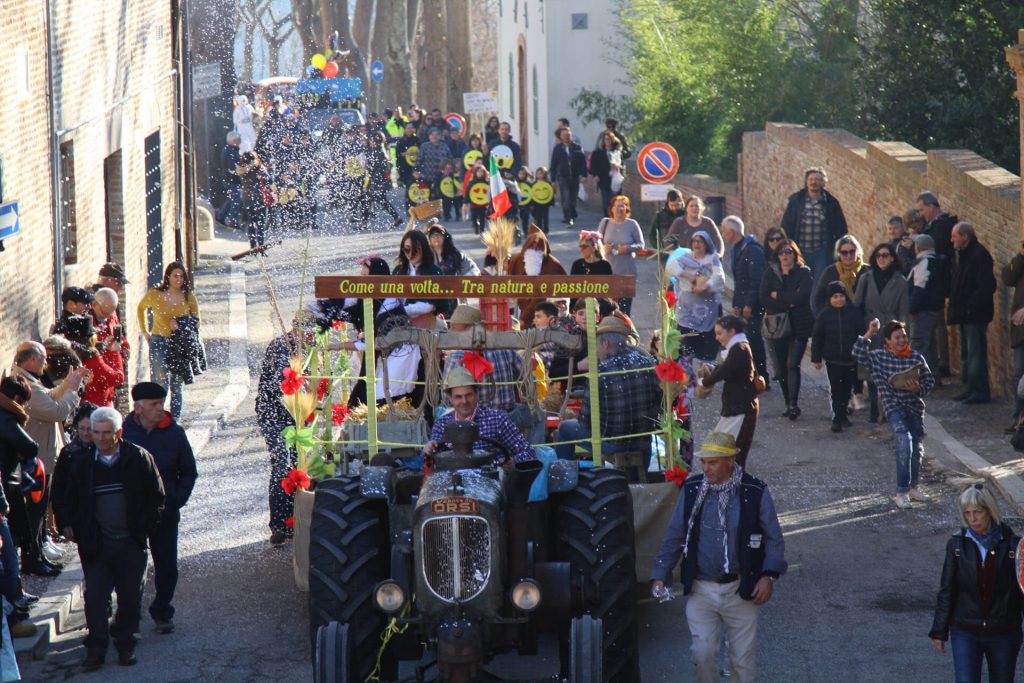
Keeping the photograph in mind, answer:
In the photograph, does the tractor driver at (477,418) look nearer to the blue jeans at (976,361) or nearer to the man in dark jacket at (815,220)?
the blue jeans at (976,361)

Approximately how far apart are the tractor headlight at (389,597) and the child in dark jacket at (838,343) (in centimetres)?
853

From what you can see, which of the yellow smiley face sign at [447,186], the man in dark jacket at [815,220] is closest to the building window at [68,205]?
the man in dark jacket at [815,220]

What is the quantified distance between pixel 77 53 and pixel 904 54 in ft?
43.9

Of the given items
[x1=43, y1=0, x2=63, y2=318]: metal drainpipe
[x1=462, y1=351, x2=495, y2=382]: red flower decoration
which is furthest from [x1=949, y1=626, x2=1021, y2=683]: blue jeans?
[x1=43, y1=0, x2=63, y2=318]: metal drainpipe

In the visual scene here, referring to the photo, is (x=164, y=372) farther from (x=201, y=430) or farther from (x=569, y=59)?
(x=569, y=59)

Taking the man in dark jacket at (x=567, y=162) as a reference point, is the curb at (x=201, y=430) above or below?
below

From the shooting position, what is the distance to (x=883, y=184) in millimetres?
22391

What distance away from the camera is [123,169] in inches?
770

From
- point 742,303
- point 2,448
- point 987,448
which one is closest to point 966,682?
point 2,448

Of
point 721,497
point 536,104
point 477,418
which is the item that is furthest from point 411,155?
point 721,497

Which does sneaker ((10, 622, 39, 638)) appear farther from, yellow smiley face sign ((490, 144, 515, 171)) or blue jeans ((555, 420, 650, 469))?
yellow smiley face sign ((490, 144, 515, 171))

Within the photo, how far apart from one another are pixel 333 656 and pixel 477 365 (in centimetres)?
327

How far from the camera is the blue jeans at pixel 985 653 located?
8336mm

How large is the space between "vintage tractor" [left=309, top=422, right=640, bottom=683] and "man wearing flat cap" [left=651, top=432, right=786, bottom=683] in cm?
46
